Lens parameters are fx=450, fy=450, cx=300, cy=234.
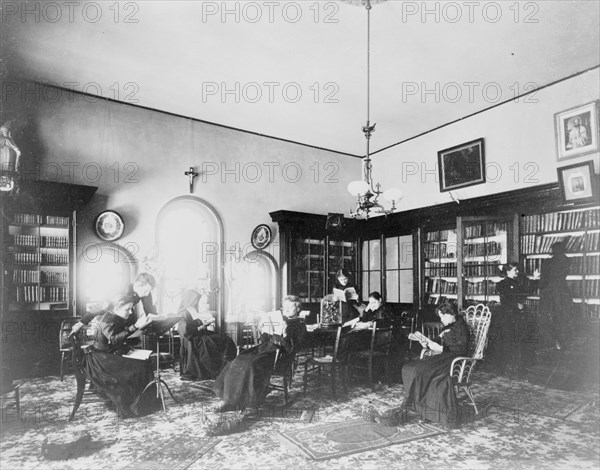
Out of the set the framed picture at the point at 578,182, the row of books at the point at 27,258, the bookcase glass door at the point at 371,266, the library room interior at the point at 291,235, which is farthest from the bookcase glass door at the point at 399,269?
the row of books at the point at 27,258

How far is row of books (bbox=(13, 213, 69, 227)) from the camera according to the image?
6.20 metres

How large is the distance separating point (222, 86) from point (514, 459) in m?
5.93

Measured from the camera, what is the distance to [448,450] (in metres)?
3.78

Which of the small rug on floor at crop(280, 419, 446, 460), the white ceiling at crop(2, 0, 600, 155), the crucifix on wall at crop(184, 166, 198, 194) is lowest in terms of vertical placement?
the small rug on floor at crop(280, 419, 446, 460)

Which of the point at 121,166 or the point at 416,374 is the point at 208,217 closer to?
the point at 121,166

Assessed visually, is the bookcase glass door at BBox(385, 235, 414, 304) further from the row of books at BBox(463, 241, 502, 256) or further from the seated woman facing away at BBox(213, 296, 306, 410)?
the seated woman facing away at BBox(213, 296, 306, 410)

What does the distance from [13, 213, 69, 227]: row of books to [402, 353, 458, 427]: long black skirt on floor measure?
16.8 feet

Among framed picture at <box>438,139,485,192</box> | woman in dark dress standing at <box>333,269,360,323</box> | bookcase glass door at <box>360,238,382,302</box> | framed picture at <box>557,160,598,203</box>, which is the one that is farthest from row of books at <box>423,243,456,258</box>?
framed picture at <box>557,160,598,203</box>

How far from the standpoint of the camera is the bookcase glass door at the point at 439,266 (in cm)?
793

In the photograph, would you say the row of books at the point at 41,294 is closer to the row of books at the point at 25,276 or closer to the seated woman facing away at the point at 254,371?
the row of books at the point at 25,276

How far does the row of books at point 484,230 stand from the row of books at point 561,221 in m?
0.37

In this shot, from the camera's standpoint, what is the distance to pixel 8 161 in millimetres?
6125

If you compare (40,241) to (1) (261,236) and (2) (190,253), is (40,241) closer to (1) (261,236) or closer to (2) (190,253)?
(2) (190,253)

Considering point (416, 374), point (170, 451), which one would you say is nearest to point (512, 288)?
point (416, 374)
